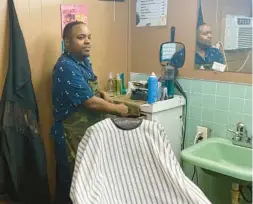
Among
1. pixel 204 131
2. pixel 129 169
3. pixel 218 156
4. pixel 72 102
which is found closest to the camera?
pixel 129 169

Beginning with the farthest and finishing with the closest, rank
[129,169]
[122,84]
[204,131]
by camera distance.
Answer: [122,84] → [204,131] → [129,169]

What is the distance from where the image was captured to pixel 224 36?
2.05 m

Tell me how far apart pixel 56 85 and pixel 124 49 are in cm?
83

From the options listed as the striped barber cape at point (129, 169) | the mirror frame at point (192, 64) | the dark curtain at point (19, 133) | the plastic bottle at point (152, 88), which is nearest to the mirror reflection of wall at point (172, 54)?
the mirror frame at point (192, 64)

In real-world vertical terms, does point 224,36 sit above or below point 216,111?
above

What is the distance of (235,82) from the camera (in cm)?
206

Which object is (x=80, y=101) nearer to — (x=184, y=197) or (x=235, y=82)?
(x=184, y=197)

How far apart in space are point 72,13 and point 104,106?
2.39ft

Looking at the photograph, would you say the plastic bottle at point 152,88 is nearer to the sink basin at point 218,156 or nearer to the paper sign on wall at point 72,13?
the sink basin at point 218,156

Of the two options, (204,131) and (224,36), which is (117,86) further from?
(224,36)

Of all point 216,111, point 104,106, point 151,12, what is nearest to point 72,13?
point 151,12

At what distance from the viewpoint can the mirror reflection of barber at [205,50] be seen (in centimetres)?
212

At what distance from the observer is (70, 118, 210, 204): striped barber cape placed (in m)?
1.52

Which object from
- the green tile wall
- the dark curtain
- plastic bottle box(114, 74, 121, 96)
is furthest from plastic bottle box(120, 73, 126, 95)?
the dark curtain
